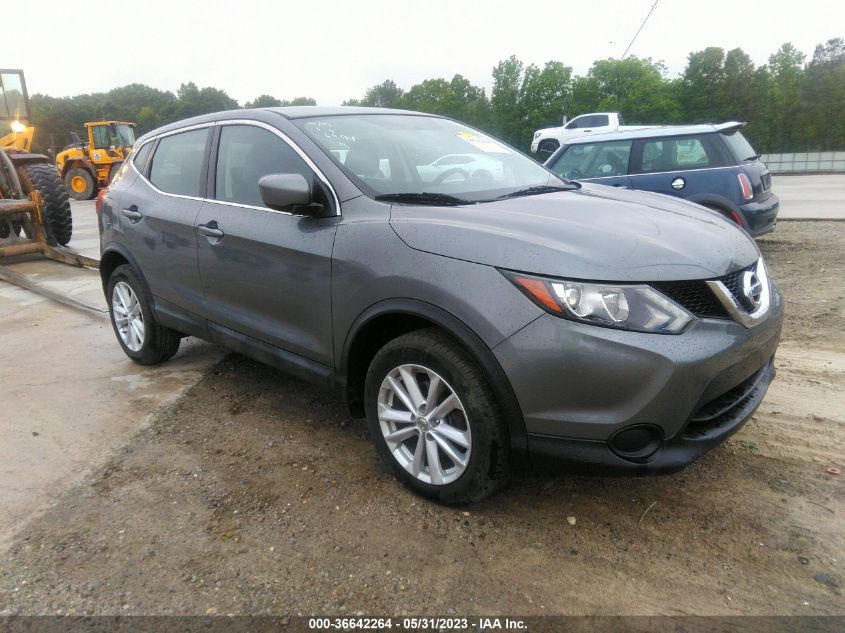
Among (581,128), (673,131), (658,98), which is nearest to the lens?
(673,131)

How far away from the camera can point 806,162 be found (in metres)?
32.8

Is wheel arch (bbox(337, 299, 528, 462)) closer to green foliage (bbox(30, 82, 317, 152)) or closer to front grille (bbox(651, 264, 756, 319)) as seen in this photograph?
front grille (bbox(651, 264, 756, 319))

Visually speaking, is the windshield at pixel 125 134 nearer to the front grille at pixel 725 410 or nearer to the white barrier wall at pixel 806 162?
the front grille at pixel 725 410

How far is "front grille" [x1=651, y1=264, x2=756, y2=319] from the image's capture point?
2283 mm

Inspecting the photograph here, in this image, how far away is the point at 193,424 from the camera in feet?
12.3

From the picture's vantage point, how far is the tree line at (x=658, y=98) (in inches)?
2007

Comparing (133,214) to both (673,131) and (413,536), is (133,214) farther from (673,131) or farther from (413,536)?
(673,131)

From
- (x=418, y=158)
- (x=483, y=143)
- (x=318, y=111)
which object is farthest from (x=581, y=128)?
(x=418, y=158)

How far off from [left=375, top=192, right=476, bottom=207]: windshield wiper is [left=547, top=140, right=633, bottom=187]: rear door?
205 inches

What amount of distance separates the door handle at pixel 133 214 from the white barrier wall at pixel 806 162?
108 feet

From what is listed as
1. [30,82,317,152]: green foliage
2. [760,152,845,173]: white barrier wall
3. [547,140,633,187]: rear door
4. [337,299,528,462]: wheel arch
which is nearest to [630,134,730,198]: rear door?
[547,140,633,187]: rear door

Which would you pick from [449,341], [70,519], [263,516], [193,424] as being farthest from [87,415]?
[449,341]

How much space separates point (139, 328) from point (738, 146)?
6.66 m

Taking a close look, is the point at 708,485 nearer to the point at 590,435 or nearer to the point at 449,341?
the point at 590,435
